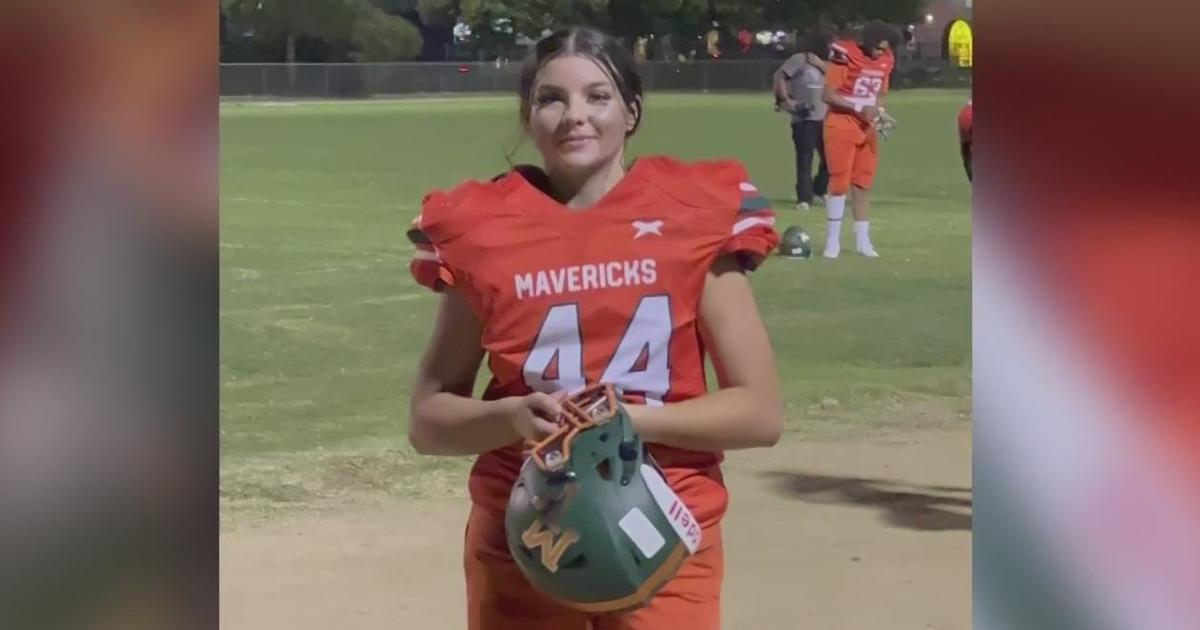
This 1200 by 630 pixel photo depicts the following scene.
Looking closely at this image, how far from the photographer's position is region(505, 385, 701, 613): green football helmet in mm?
1724

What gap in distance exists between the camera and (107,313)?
2.31 metres

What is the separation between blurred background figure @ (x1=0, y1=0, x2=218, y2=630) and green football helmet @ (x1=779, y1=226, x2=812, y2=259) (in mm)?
2573

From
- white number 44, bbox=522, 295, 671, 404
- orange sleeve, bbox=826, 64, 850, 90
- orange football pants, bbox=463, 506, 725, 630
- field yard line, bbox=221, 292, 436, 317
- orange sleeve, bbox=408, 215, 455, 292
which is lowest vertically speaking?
orange football pants, bbox=463, 506, 725, 630

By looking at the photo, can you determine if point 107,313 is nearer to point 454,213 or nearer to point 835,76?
point 454,213

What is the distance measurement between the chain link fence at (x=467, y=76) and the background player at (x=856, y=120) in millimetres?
71

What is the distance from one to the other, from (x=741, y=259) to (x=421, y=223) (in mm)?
354

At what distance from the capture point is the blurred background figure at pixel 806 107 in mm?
3100

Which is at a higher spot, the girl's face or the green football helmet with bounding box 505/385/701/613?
the girl's face

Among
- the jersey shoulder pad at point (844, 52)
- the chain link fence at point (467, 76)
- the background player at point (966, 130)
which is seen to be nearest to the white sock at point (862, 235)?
the chain link fence at point (467, 76)

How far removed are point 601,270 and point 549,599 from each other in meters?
0.36

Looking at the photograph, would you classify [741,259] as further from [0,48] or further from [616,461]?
[0,48]

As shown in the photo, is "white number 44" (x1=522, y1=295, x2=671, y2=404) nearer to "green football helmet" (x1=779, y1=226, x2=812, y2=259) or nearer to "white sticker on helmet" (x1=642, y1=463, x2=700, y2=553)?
"white sticker on helmet" (x1=642, y1=463, x2=700, y2=553)

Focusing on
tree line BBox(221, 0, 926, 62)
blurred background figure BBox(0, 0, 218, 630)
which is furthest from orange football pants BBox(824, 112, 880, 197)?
blurred background figure BBox(0, 0, 218, 630)

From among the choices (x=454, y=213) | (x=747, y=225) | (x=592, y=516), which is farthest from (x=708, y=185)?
(x=592, y=516)
